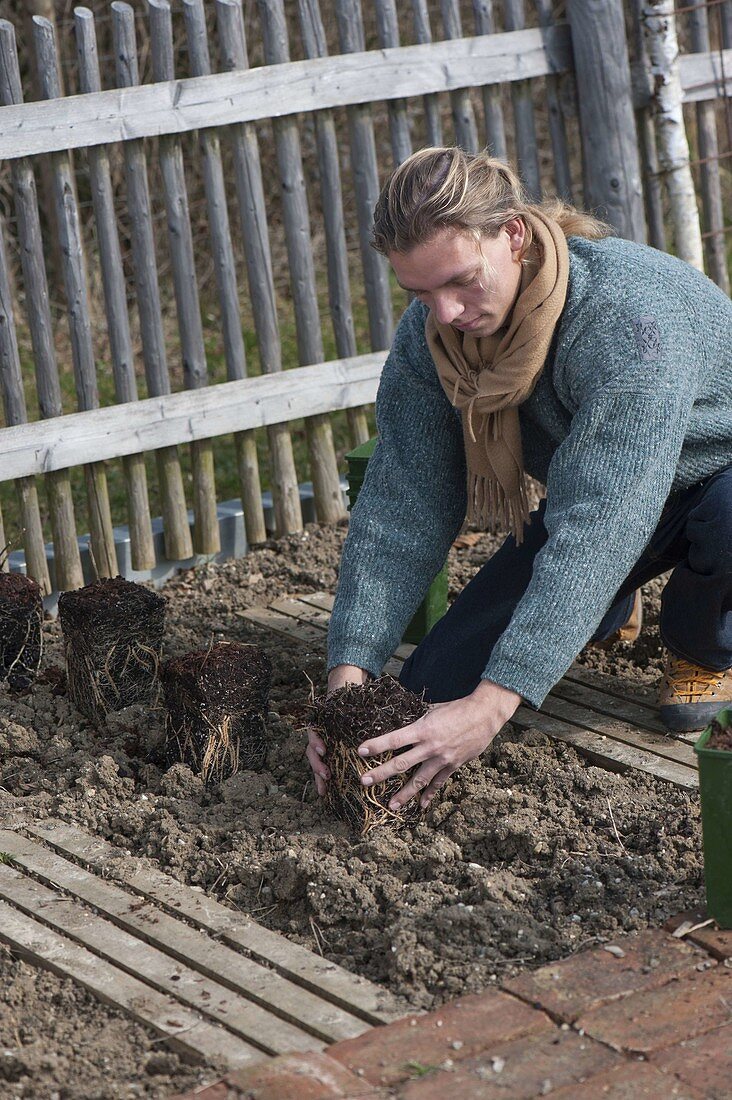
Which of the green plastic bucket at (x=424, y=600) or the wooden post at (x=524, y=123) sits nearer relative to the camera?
the green plastic bucket at (x=424, y=600)

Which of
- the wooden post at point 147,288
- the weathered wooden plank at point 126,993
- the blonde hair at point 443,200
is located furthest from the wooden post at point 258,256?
the weathered wooden plank at point 126,993

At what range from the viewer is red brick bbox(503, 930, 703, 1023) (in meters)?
2.26

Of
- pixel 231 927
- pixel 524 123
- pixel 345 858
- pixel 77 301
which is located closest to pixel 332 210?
pixel 524 123

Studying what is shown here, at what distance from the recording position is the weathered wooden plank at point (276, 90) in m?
4.23

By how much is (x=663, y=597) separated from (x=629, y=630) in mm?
478

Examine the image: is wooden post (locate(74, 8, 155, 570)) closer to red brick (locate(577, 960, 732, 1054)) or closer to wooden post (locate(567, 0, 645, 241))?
wooden post (locate(567, 0, 645, 241))

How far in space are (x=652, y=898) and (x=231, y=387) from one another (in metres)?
2.66

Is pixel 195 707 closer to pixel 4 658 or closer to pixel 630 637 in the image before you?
pixel 4 658

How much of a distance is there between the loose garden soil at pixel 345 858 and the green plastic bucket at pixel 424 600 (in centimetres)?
41

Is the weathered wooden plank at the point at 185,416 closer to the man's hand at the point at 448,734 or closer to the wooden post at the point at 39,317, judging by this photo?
the wooden post at the point at 39,317

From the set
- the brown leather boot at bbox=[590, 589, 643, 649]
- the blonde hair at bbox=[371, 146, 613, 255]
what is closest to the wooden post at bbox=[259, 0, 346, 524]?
the brown leather boot at bbox=[590, 589, 643, 649]

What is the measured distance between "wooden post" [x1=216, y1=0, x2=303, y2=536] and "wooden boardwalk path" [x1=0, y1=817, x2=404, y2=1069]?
7.25 feet

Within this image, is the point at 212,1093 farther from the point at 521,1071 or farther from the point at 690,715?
the point at 690,715

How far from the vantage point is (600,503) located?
2.84 m
